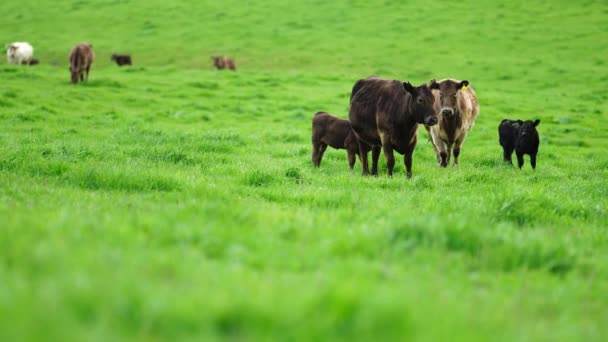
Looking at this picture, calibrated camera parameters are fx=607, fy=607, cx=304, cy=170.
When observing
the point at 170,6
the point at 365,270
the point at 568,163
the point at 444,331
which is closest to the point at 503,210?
the point at 365,270

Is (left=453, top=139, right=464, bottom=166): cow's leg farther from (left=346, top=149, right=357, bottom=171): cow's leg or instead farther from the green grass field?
(left=346, top=149, right=357, bottom=171): cow's leg

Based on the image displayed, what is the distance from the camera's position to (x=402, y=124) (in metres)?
9.88

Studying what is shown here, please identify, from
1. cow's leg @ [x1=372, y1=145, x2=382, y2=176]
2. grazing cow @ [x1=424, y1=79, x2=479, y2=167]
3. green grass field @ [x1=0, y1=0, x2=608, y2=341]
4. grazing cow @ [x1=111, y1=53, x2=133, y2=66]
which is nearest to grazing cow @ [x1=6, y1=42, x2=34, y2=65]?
grazing cow @ [x1=111, y1=53, x2=133, y2=66]

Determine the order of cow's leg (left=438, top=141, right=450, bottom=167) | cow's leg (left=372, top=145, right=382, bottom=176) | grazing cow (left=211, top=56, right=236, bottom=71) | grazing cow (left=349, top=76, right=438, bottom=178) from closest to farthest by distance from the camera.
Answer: grazing cow (left=349, top=76, right=438, bottom=178), cow's leg (left=372, top=145, right=382, bottom=176), cow's leg (left=438, top=141, right=450, bottom=167), grazing cow (left=211, top=56, right=236, bottom=71)

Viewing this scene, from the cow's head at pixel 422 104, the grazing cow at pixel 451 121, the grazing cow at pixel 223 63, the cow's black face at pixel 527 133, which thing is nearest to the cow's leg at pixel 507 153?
the cow's black face at pixel 527 133

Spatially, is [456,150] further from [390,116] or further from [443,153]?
[390,116]

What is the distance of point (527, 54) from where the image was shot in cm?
3612

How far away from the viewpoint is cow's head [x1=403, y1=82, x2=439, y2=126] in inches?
373

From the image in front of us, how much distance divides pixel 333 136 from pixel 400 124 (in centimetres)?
213

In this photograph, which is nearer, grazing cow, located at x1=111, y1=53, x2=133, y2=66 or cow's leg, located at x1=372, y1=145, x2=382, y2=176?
cow's leg, located at x1=372, y1=145, x2=382, y2=176

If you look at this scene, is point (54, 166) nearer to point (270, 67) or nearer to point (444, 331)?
point (444, 331)

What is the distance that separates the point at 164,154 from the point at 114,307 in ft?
26.7

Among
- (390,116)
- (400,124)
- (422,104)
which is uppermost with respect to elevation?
(422,104)

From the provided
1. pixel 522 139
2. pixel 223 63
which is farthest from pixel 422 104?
pixel 223 63
